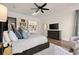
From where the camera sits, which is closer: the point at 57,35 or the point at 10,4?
the point at 10,4

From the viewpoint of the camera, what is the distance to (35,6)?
2.00m

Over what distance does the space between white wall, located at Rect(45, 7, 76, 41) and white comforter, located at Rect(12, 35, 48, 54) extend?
13.8 inches

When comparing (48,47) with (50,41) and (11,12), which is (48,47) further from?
(11,12)

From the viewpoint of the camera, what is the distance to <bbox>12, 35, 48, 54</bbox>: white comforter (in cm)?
195

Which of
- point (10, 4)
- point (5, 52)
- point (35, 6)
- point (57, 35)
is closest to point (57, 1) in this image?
point (35, 6)

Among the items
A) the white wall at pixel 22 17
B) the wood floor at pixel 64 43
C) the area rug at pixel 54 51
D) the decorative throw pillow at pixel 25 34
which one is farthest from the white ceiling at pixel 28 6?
the area rug at pixel 54 51

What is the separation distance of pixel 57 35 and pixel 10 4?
99 cm

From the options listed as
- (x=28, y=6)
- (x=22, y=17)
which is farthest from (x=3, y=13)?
(x=28, y=6)

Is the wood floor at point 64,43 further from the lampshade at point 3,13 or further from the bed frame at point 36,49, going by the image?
the lampshade at point 3,13

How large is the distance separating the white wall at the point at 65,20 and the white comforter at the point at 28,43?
0.35 metres

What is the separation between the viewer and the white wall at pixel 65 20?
6.67ft

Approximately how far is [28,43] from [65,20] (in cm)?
77

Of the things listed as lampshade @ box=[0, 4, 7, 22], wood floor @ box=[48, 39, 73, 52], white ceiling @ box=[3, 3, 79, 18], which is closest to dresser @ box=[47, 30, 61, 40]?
wood floor @ box=[48, 39, 73, 52]

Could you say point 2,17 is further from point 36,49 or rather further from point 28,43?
point 36,49
